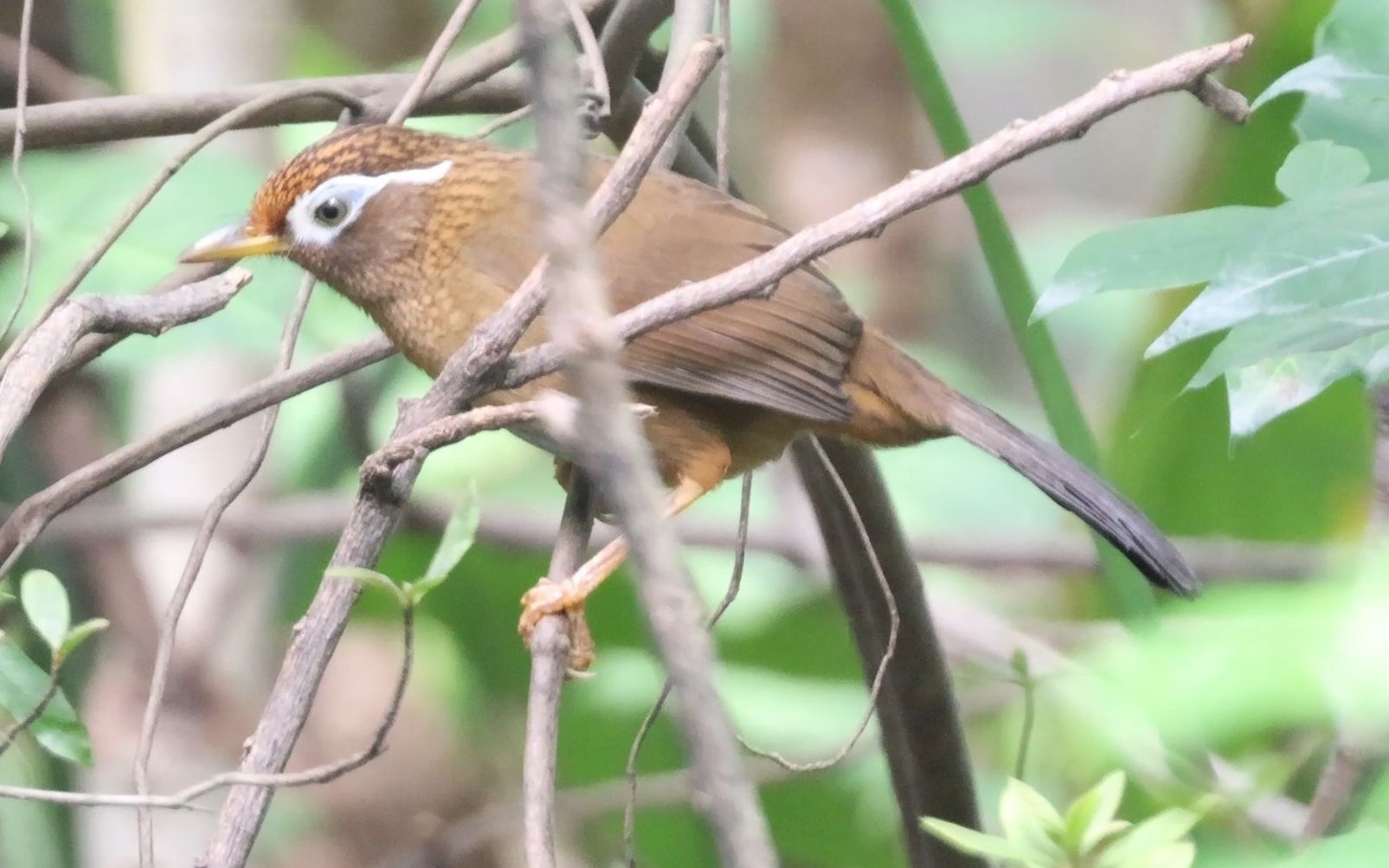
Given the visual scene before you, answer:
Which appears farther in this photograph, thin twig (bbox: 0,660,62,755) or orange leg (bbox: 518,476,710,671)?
orange leg (bbox: 518,476,710,671)

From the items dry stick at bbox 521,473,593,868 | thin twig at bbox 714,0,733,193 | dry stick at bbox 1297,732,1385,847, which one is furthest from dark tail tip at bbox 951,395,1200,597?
dry stick at bbox 521,473,593,868

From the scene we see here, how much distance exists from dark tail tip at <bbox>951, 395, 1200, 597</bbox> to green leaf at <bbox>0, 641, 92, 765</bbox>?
1.44 meters

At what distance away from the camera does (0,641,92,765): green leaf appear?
158 centimetres

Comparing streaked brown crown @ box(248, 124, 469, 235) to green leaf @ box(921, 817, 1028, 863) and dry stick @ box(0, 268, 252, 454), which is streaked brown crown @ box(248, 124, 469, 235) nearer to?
dry stick @ box(0, 268, 252, 454)

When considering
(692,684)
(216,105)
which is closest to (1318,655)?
(692,684)

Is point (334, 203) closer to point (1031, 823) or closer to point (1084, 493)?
point (1084, 493)

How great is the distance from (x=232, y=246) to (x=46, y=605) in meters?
0.93

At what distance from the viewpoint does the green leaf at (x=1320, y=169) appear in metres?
1.66

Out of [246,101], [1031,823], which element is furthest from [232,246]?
[1031,823]

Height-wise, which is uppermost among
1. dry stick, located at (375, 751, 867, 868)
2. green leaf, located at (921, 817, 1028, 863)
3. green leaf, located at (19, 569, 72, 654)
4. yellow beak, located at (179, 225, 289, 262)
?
yellow beak, located at (179, 225, 289, 262)

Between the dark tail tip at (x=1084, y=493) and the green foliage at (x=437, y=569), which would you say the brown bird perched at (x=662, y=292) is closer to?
the dark tail tip at (x=1084, y=493)

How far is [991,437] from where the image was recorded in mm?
2580

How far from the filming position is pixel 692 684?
63cm

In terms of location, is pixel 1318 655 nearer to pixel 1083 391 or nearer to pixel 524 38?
pixel 524 38
